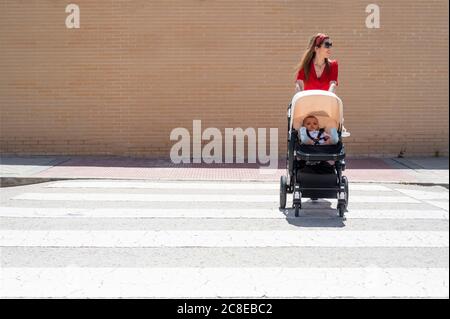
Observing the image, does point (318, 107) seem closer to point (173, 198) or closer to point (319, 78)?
point (319, 78)

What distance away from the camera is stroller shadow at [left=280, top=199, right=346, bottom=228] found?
715 cm

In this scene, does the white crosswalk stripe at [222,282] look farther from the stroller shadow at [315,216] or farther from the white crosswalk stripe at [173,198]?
the white crosswalk stripe at [173,198]

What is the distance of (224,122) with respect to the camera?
12812 millimetres

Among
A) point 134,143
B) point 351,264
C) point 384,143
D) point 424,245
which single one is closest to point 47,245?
point 351,264

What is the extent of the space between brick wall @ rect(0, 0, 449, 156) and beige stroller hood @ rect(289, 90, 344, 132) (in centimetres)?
520

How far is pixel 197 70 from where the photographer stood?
12.7 meters

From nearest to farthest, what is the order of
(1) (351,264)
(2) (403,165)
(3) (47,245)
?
(1) (351,264) < (3) (47,245) < (2) (403,165)

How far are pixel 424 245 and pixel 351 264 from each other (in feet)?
3.56

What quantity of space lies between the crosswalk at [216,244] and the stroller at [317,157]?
328 mm

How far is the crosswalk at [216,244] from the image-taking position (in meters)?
4.91

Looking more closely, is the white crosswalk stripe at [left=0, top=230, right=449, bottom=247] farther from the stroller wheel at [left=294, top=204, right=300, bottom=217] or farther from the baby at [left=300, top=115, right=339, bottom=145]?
the baby at [left=300, top=115, right=339, bottom=145]

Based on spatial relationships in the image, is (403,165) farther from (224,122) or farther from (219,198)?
(219,198)

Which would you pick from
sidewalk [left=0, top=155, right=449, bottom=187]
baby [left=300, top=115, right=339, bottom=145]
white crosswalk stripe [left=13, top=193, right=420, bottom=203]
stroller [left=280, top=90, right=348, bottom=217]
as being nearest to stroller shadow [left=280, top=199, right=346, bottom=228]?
stroller [left=280, top=90, right=348, bottom=217]

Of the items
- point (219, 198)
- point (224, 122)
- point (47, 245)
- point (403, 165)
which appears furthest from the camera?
point (224, 122)
